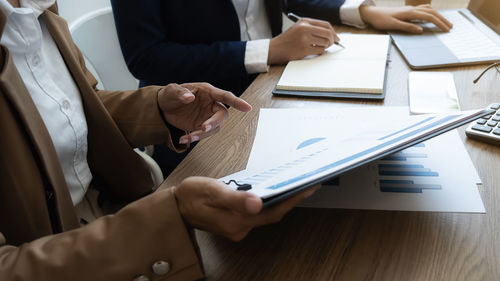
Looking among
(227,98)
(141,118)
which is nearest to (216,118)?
(227,98)

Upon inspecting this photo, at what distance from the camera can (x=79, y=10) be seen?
68.4 inches

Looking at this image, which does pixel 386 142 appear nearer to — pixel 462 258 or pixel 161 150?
pixel 462 258

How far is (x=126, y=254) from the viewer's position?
0.44m

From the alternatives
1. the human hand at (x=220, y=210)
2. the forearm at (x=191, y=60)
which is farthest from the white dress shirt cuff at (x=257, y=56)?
the human hand at (x=220, y=210)

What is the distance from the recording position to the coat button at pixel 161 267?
44 centimetres

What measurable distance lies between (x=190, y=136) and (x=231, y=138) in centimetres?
8

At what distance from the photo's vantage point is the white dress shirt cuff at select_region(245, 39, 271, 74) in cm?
96

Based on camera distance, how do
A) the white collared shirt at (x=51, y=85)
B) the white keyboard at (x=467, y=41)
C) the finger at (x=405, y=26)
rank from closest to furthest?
1. the white collared shirt at (x=51, y=85)
2. the white keyboard at (x=467, y=41)
3. the finger at (x=405, y=26)

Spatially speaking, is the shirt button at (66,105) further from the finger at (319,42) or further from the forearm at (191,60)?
the finger at (319,42)

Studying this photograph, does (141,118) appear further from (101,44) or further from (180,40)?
(101,44)

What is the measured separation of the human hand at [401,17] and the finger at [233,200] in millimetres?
865

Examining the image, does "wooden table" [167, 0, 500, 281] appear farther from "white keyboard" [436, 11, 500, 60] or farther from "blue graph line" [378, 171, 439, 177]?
"white keyboard" [436, 11, 500, 60]

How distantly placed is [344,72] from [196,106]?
35cm

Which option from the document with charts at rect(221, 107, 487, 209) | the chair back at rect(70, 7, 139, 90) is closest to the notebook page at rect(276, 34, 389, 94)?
the document with charts at rect(221, 107, 487, 209)
